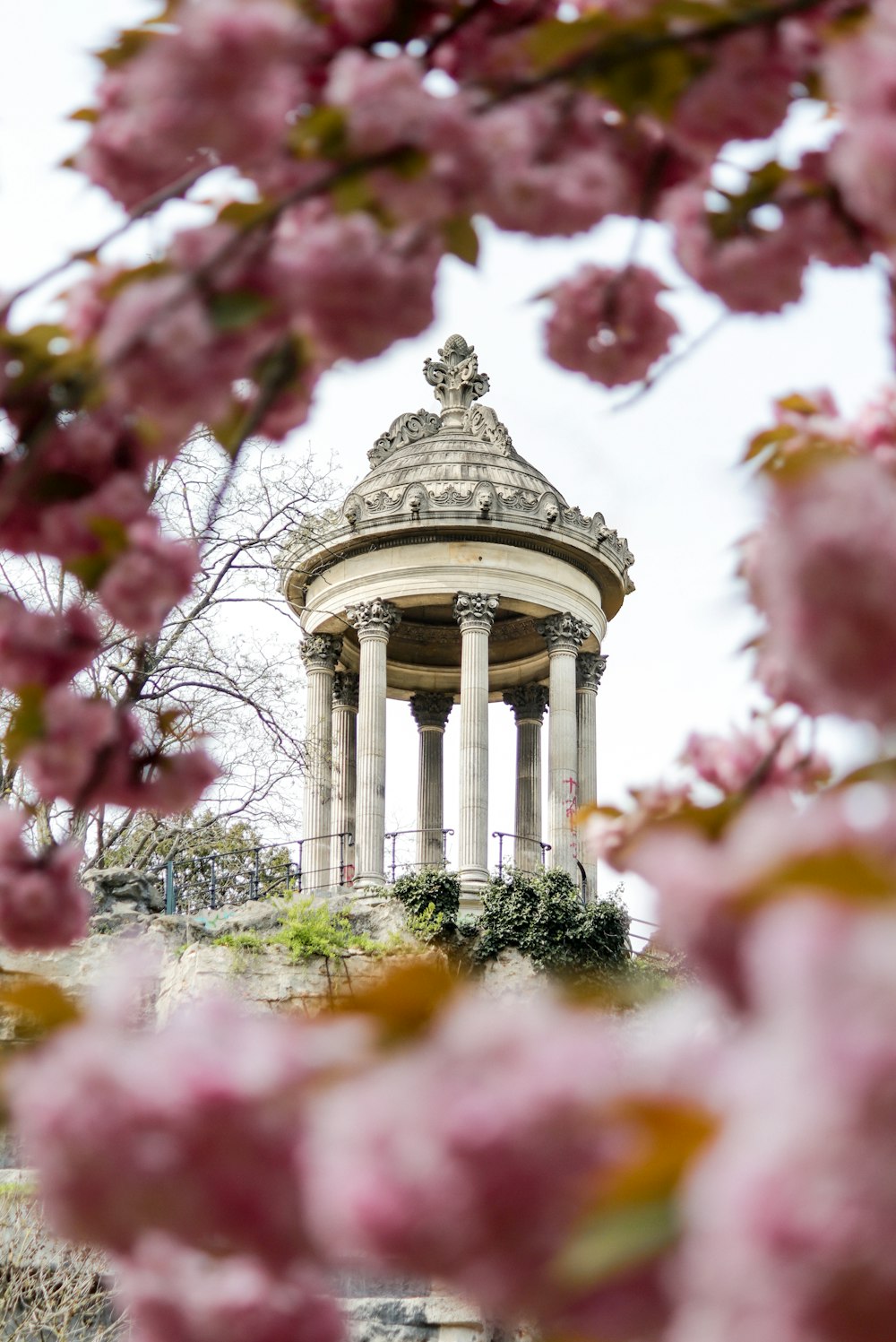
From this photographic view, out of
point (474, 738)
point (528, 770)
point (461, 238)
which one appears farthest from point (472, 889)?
point (461, 238)

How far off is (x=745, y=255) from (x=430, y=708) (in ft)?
118

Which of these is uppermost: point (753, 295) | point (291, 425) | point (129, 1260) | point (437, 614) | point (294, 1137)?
point (437, 614)

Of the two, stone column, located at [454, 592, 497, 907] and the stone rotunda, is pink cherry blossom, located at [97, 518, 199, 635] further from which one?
stone column, located at [454, 592, 497, 907]

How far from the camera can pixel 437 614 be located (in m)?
36.1

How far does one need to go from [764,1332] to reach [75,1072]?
2.09 feet

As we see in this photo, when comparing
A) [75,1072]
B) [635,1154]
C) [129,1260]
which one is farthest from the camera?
[129,1260]

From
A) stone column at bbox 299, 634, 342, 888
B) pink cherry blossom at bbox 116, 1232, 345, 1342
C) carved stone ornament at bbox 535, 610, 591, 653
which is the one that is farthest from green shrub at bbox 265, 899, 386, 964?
pink cherry blossom at bbox 116, 1232, 345, 1342

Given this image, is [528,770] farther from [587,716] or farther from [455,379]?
[455,379]

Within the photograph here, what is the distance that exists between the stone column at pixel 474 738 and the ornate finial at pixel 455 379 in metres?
6.20

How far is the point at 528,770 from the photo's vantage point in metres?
36.9

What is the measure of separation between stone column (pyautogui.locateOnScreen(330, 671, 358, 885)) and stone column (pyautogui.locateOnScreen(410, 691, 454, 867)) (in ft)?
6.80

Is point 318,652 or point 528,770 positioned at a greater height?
point 318,652

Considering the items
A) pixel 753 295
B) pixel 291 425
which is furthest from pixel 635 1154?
pixel 753 295

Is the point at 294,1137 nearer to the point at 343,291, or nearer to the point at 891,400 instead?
the point at 343,291
